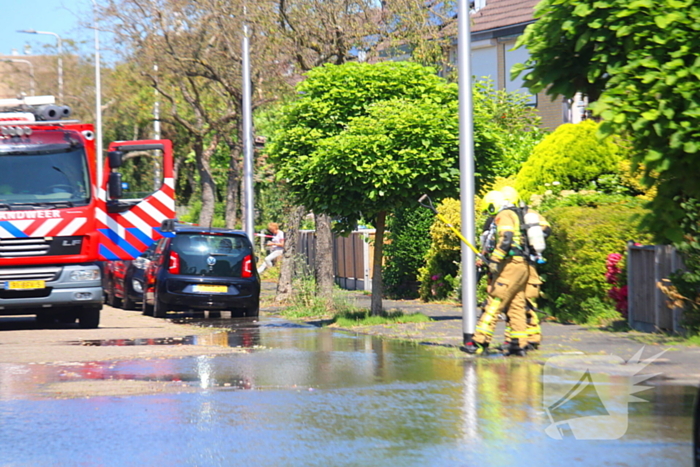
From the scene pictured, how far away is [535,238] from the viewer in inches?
441

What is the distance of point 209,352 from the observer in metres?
11.9

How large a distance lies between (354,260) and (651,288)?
41.6 ft

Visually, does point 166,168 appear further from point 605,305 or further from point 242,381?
point 242,381

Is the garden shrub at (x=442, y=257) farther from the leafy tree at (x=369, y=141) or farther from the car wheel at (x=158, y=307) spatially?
the car wheel at (x=158, y=307)

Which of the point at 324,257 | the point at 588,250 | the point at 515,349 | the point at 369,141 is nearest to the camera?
the point at 515,349

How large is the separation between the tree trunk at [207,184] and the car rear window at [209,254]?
13.9 metres

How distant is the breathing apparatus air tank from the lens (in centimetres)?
1119

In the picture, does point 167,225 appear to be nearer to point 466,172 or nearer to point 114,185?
point 114,185

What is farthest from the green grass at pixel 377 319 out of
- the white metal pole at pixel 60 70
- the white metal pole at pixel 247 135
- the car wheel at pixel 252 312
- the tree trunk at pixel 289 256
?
the white metal pole at pixel 60 70

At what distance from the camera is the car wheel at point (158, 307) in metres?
17.4

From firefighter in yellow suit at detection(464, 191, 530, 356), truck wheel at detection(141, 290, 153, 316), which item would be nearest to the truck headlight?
truck wheel at detection(141, 290, 153, 316)

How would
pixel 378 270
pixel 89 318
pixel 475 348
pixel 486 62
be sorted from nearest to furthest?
pixel 475 348 < pixel 89 318 < pixel 378 270 < pixel 486 62

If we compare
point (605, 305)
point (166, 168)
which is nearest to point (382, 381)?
point (605, 305)

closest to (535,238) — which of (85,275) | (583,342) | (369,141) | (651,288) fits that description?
(583,342)
